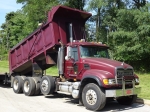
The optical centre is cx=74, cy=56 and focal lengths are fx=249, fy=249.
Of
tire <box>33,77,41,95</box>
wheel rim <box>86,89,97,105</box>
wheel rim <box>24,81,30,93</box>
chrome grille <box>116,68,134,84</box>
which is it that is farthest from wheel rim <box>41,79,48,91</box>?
A: chrome grille <box>116,68,134,84</box>

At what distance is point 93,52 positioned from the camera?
9.53 m

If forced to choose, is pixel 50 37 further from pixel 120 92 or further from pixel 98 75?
pixel 120 92

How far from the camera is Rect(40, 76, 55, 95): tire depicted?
33.1ft

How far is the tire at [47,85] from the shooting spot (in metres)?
10.1

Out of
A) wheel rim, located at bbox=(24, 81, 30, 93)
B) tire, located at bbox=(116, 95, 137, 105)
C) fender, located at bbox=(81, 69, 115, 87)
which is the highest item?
fender, located at bbox=(81, 69, 115, 87)

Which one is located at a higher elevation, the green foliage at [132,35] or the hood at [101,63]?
the green foliage at [132,35]

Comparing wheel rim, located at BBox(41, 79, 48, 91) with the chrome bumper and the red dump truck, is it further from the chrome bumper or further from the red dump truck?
the chrome bumper

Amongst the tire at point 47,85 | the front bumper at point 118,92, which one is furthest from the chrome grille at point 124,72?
the tire at point 47,85

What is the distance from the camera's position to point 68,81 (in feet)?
33.0

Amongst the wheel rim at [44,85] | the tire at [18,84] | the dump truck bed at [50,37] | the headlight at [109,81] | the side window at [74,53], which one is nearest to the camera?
the headlight at [109,81]

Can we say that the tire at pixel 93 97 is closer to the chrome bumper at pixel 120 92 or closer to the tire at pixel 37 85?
the chrome bumper at pixel 120 92

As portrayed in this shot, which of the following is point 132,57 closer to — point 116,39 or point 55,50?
point 116,39

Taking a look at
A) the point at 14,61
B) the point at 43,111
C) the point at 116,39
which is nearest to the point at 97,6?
the point at 116,39

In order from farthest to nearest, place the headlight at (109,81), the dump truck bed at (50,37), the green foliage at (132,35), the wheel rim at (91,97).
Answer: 1. the green foliage at (132,35)
2. the dump truck bed at (50,37)
3. the wheel rim at (91,97)
4. the headlight at (109,81)
